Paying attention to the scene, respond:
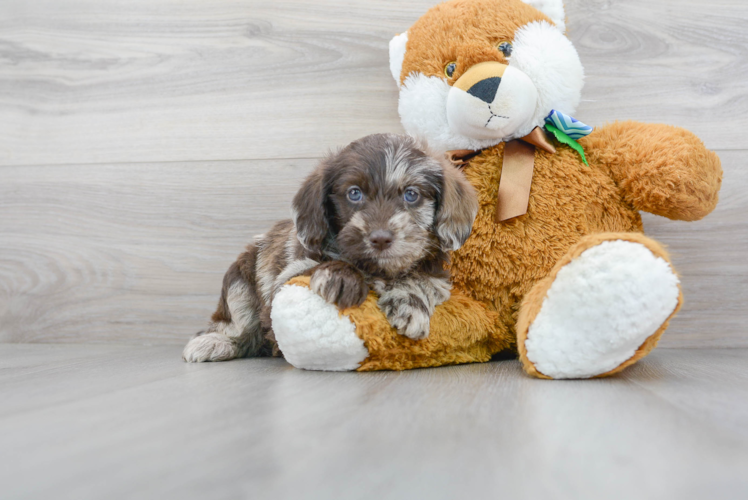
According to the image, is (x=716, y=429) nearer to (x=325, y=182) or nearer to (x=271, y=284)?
(x=325, y=182)

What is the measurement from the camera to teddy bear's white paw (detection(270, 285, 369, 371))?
51.2 inches

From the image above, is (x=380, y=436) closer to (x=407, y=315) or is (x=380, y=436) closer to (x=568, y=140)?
(x=407, y=315)

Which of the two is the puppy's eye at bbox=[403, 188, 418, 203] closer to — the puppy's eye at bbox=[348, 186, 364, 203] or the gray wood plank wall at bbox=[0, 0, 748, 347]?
the puppy's eye at bbox=[348, 186, 364, 203]

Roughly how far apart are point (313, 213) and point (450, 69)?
0.60 meters

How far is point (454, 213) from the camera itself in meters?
1.39

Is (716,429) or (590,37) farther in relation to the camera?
(590,37)

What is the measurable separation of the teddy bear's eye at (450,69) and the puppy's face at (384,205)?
0.28m

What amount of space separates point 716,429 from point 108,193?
2.17 m

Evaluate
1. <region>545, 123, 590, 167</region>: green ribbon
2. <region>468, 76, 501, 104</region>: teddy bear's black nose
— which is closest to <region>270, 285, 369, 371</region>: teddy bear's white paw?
<region>468, 76, 501, 104</region>: teddy bear's black nose

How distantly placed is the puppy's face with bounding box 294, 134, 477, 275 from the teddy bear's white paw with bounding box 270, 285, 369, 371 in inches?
5.9

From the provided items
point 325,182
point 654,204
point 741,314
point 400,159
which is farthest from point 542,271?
point 741,314

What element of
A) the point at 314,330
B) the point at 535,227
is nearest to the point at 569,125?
the point at 535,227

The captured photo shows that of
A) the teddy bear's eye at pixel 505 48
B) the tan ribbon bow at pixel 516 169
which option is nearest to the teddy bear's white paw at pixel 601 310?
the tan ribbon bow at pixel 516 169

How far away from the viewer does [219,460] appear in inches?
29.2
